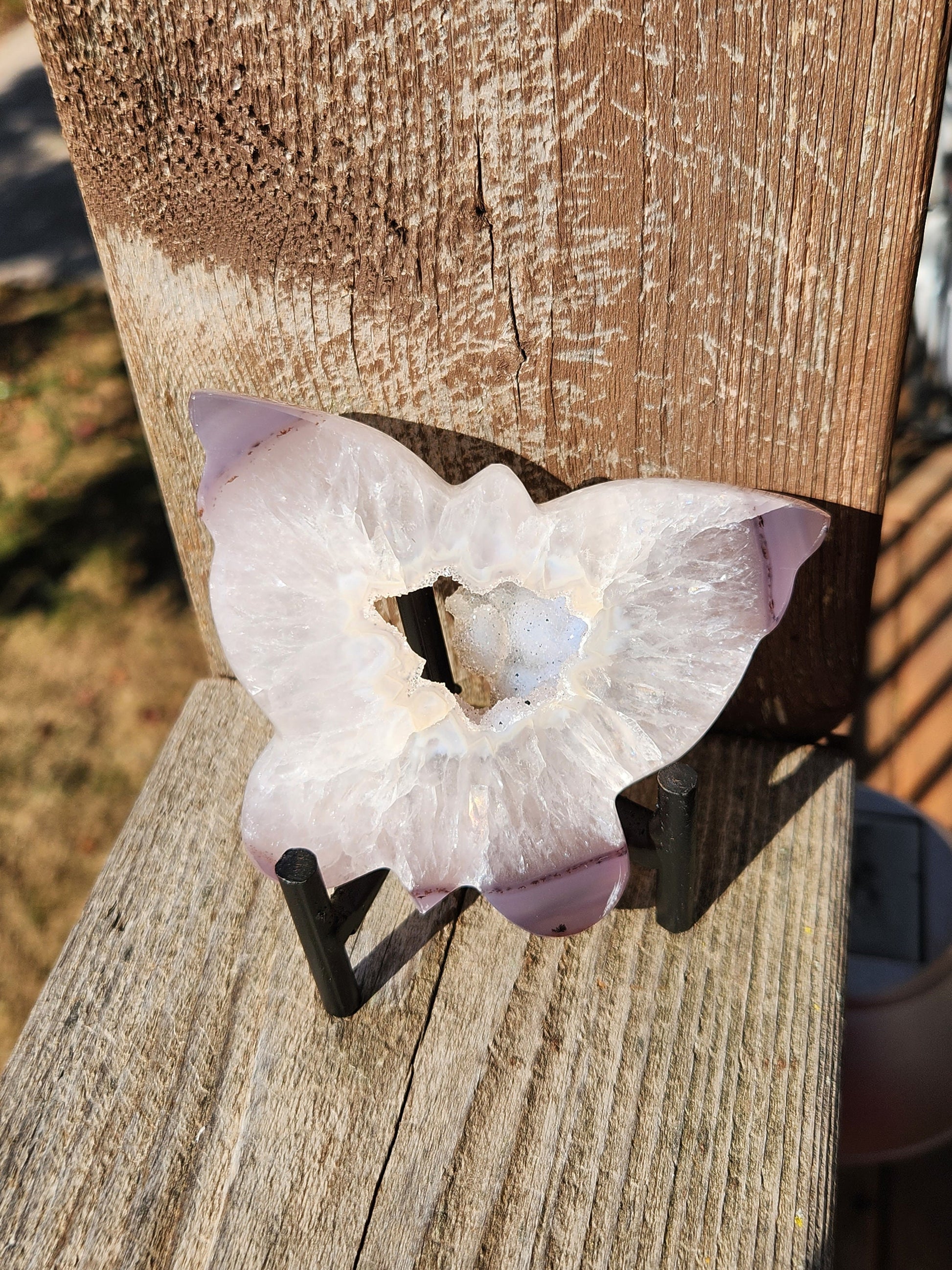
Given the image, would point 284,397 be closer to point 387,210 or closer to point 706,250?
point 387,210

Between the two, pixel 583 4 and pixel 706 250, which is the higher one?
pixel 583 4

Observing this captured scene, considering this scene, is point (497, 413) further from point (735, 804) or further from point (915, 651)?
point (915, 651)

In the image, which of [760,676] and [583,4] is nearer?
[583,4]

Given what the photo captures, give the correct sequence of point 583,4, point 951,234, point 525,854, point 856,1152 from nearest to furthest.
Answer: point 583,4, point 525,854, point 856,1152, point 951,234

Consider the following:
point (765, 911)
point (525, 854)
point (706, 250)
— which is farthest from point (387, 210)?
point (765, 911)

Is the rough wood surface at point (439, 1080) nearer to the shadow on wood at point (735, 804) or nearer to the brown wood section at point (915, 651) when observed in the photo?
the shadow on wood at point (735, 804)

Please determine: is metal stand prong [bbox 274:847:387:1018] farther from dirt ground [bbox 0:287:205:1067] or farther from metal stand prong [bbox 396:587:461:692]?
dirt ground [bbox 0:287:205:1067]

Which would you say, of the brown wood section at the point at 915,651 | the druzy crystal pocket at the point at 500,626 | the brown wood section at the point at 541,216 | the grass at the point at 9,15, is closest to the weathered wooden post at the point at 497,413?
the brown wood section at the point at 541,216

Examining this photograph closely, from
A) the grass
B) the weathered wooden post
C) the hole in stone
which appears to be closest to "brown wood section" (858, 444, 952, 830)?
the weathered wooden post

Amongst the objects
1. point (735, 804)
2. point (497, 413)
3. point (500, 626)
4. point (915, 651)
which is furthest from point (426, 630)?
point (915, 651)
